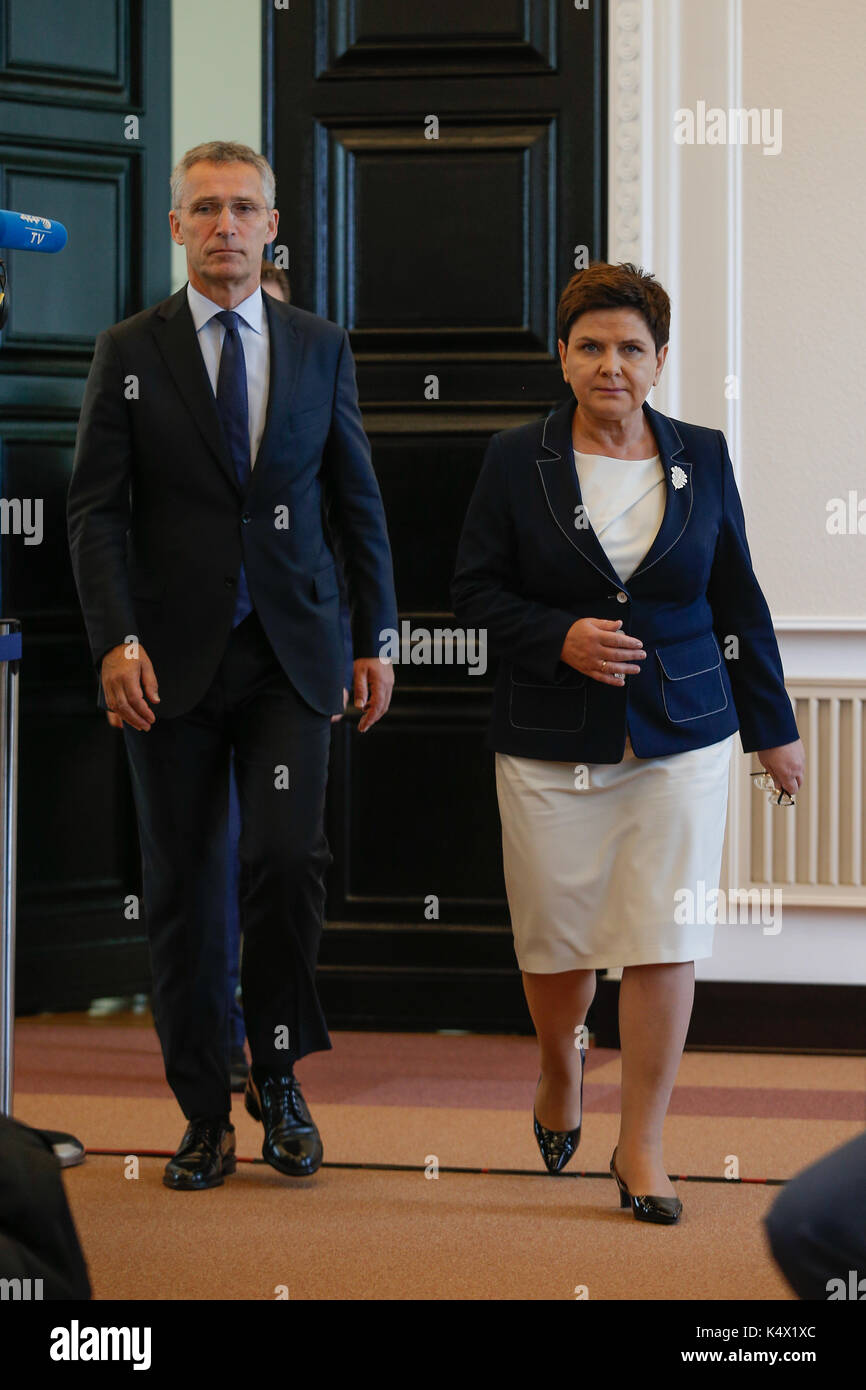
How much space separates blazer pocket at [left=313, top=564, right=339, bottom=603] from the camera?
9.75 feet

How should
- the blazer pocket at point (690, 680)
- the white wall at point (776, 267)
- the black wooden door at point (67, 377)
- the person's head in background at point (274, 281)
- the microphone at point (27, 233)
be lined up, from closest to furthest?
the microphone at point (27, 233)
the blazer pocket at point (690, 680)
the person's head in background at point (274, 281)
the white wall at point (776, 267)
the black wooden door at point (67, 377)

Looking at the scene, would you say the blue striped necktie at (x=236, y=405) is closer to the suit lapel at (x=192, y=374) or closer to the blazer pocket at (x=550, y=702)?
the suit lapel at (x=192, y=374)

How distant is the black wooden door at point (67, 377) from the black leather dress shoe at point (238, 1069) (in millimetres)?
862

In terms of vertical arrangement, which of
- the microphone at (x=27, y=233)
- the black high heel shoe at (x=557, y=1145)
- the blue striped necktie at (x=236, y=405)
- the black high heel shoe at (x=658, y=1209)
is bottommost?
the black high heel shoe at (x=658, y=1209)

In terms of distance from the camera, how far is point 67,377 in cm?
445

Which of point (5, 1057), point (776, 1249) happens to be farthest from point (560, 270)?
point (776, 1249)

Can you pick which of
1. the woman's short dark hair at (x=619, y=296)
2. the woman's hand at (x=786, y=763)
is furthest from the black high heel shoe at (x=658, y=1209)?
the woman's short dark hair at (x=619, y=296)

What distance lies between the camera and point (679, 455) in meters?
2.86

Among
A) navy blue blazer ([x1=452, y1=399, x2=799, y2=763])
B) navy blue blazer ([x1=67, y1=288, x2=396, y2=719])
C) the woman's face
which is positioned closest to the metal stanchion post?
navy blue blazer ([x1=67, y1=288, x2=396, y2=719])

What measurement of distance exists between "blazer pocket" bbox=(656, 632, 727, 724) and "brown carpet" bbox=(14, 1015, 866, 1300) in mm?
826

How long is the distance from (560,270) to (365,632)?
159 cm

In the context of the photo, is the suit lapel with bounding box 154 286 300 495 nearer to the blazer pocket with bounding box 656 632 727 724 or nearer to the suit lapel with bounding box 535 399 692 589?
the suit lapel with bounding box 535 399 692 589

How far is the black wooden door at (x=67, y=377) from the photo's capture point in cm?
439
